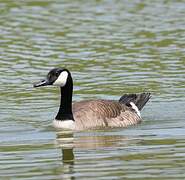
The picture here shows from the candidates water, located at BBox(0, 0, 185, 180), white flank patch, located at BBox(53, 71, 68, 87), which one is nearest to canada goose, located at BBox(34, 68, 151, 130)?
white flank patch, located at BBox(53, 71, 68, 87)

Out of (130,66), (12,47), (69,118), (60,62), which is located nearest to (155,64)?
(130,66)

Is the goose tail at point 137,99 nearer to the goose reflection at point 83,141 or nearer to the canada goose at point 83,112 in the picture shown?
the canada goose at point 83,112

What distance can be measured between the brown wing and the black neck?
191 mm

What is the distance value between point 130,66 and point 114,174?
9926 mm

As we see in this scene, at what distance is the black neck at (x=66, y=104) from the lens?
57.1 ft

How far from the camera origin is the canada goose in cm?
1736

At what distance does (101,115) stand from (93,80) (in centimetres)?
353

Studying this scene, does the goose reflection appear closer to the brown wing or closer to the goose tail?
the brown wing

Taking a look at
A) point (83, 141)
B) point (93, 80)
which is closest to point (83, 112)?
point (83, 141)

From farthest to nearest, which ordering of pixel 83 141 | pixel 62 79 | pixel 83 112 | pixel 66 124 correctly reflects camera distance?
pixel 83 112 < pixel 62 79 < pixel 66 124 < pixel 83 141

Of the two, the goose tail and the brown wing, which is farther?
the goose tail

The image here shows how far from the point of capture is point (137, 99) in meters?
18.8

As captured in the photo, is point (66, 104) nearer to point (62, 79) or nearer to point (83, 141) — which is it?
point (62, 79)

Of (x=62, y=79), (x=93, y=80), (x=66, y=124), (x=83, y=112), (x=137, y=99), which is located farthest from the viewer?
(x=93, y=80)
